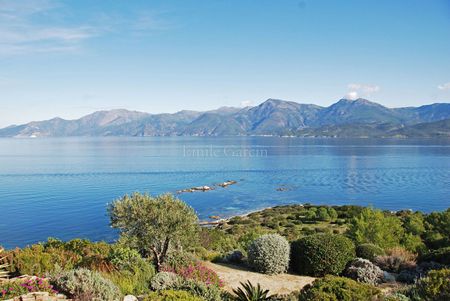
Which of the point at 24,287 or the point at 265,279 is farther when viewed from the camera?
the point at 265,279

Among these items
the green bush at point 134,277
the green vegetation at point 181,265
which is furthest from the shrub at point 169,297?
the green bush at point 134,277

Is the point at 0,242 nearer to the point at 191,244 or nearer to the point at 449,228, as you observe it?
the point at 191,244

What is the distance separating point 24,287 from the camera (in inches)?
437

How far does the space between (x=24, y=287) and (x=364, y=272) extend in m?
13.3

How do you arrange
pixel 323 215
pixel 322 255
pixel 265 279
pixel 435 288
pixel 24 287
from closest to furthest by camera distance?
pixel 435 288 < pixel 24 287 < pixel 265 279 < pixel 322 255 < pixel 323 215

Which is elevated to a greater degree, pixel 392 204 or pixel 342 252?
pixel 342 252

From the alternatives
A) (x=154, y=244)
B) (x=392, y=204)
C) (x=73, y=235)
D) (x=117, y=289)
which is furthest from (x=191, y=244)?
(x=392, y=204)

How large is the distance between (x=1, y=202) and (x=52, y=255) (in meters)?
74.5

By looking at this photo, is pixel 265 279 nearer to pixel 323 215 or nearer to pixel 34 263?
pixel 34 263

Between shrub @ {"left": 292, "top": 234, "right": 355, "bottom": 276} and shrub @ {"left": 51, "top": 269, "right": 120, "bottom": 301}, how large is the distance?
31.5 feet

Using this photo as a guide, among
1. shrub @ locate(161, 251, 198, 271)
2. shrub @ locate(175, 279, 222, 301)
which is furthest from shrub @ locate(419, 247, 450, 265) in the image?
shrub @ locate(175, 279, 222, 301)

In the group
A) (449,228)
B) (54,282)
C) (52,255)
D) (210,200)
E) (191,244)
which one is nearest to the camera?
(54,282)

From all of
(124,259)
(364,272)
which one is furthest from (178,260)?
(364,272)

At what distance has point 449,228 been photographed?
A: 43.8 meters
